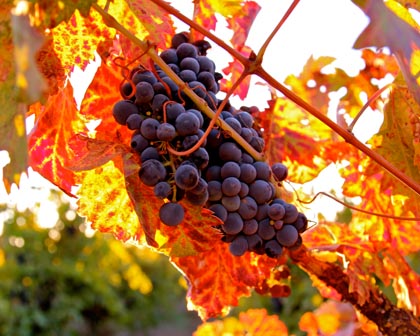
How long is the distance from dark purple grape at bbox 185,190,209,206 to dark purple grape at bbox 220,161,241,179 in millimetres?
36

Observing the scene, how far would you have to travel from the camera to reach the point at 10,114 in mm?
521

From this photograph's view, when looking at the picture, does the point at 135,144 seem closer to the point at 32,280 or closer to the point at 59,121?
the point at 59,121

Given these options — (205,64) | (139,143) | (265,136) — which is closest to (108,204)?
(139,143)

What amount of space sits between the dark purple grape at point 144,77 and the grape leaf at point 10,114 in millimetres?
168

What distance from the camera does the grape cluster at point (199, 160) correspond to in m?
0.67

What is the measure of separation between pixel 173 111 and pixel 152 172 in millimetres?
70

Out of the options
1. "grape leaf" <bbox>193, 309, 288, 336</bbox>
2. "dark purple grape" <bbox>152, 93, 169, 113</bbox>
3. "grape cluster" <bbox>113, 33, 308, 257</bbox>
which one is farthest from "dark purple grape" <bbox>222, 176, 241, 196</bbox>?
"grape leaf" <bbox>193, 309, 288, 336</bbox>

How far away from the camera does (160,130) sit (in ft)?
2.19

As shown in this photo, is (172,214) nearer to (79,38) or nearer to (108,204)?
(108,204)

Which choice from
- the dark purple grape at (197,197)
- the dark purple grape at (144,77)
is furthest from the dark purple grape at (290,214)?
the dark purple grape at (144,77)

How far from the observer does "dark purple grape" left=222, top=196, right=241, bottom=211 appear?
2.34 feet

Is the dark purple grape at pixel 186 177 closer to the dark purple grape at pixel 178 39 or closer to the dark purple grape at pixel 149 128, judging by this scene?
the dark purple grape at pixel 149 128

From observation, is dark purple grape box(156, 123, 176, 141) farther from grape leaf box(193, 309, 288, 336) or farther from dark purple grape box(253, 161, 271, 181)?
grape leaf box(193, 309, 288, 336)

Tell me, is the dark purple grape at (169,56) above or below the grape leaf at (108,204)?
above
